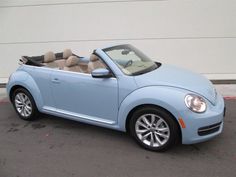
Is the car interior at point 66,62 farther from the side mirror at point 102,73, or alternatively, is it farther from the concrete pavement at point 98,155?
the concrete pavement at point 98,155

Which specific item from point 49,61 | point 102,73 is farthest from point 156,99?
point 49,61

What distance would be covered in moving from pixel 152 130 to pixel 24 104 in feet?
8.59

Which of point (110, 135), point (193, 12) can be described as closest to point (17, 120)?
point (110, 135)

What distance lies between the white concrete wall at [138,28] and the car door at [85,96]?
341 cm

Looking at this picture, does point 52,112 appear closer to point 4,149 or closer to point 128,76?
point 4,149

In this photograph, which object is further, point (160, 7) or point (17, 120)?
point (160, 7)

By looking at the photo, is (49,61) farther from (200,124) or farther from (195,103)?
(200,124)

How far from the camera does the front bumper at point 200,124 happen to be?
3619 mm

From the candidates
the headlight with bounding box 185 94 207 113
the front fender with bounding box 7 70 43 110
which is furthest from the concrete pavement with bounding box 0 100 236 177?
the headlight with bounding box 185 94 207 113

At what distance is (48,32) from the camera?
7.96m

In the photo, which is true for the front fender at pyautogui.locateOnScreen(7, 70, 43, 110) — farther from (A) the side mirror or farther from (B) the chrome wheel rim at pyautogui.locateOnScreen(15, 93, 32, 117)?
(A) the side mirror

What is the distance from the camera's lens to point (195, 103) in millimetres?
3707

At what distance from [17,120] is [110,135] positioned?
6.56 ft

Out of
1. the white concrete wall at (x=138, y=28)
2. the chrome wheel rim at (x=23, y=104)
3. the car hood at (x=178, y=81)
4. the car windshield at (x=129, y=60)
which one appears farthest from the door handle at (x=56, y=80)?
the white concrete wall at (x=138, y=28)
